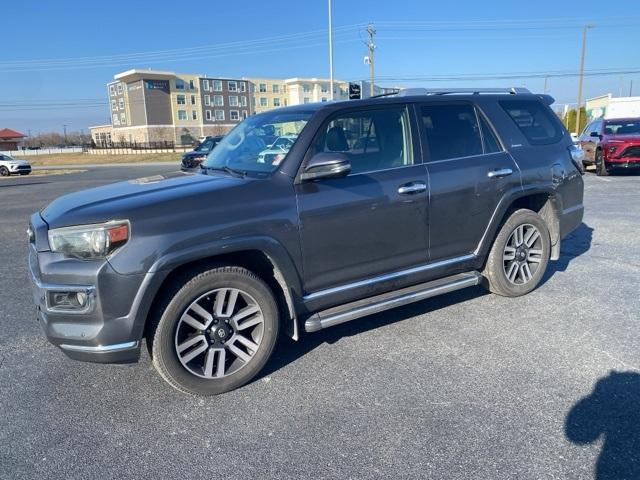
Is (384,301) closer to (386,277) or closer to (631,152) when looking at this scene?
(386,277)

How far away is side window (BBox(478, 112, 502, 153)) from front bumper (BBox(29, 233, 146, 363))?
328 cm

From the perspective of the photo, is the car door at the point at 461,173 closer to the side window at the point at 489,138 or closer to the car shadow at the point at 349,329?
the side window at the point at 489,138

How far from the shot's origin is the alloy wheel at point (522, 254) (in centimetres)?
479

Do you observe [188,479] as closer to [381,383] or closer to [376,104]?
[381,383]

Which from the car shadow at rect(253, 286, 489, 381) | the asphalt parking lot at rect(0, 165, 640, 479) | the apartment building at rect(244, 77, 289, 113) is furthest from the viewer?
the apartment building at rect(244, 77, 289, 113)

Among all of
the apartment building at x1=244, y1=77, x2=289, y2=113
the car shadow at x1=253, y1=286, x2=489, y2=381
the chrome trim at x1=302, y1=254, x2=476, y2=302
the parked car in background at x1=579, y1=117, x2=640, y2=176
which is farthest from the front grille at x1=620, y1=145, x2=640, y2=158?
the apartment building at x1=244, y1=77, x2=289, y2=113

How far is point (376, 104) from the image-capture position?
4.04 metres

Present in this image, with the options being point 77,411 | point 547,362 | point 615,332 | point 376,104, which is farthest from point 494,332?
point 77,411

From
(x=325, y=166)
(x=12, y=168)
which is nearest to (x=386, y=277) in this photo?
(x=325, y=166)

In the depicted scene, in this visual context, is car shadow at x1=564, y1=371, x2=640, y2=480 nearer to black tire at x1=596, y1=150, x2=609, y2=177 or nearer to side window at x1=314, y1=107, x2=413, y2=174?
side window at x1=314, y1=107, x2=413, y2=174

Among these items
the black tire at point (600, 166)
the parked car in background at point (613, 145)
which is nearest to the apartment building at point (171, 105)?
the parked car in background at point (613, 145)

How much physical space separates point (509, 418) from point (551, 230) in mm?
2764

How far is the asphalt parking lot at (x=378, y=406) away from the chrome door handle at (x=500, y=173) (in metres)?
1.23

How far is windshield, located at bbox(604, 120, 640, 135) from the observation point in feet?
50.7
